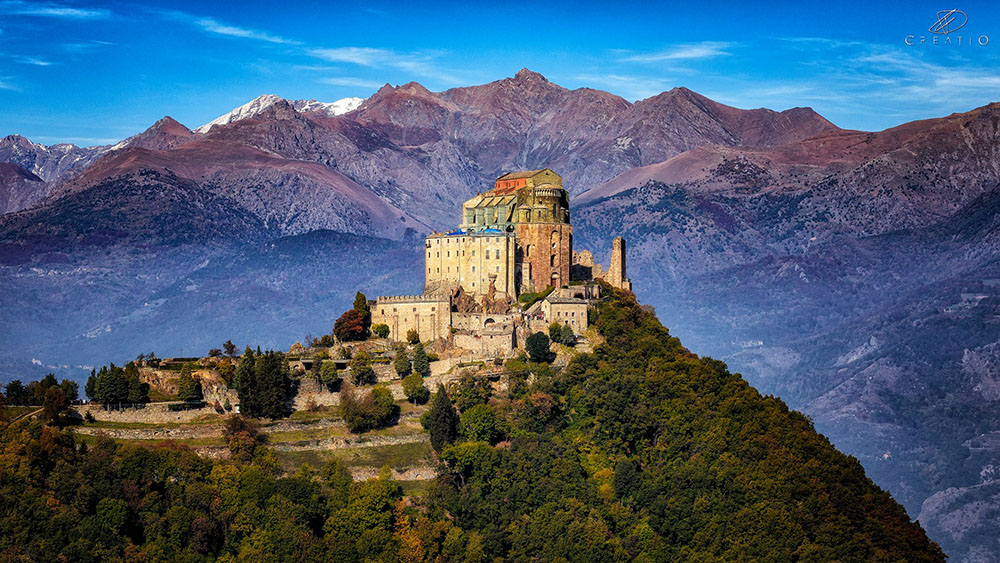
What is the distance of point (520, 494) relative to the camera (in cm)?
7706

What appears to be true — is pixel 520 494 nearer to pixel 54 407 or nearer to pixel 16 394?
pixel 54 407

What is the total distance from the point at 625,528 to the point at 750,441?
33.0 ft

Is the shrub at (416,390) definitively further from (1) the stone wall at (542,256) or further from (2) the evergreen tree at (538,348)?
(1) the stone wall at (542,256)

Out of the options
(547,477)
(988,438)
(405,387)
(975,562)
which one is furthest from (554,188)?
(988,438)

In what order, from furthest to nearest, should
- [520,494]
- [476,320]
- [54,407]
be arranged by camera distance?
[476,320], [520,494], [54,407]

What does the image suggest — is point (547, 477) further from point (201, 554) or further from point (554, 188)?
point (554, 188)

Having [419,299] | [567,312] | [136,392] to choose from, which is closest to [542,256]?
[567,312]

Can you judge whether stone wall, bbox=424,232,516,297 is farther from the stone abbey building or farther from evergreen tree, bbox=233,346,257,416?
evergreen tree, bbox=233,346,257,416

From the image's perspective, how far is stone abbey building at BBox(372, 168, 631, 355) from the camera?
91625mm

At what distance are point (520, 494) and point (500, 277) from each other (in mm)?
22327

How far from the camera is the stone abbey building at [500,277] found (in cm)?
9162

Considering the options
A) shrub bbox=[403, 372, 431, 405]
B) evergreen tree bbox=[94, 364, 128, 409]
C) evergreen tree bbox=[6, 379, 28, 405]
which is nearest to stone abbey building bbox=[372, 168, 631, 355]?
shrub bbox=[403, 372, 431, 405]

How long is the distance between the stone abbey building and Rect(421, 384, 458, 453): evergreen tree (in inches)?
336

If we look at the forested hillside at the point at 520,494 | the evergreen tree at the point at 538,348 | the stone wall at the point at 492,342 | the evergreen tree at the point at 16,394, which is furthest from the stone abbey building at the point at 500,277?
the evergreen tree at the point at 16,394
